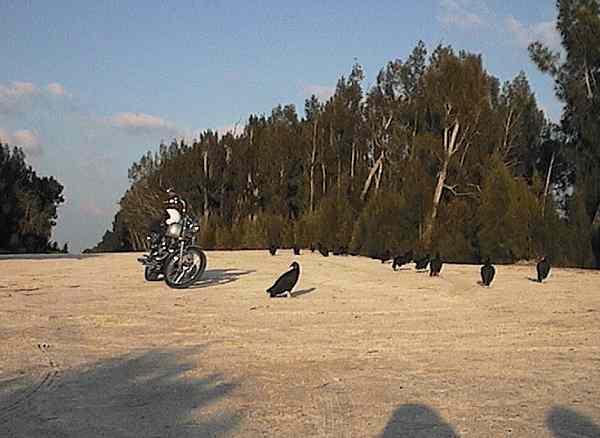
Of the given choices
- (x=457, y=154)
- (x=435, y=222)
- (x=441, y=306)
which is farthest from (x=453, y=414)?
(x=457, y=154)

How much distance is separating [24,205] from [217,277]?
34348mm

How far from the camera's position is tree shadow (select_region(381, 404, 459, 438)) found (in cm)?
462

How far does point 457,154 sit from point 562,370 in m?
30.3

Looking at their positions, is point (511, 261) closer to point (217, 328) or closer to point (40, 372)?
point (217, 328)

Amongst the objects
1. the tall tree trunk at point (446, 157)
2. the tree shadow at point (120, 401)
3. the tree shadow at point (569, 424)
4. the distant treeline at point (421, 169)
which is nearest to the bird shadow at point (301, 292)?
the tree shadow at point (120, 401)

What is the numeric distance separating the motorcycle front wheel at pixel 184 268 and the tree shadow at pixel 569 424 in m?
9.81

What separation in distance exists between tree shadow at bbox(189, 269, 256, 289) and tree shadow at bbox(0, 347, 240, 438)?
26.0ft

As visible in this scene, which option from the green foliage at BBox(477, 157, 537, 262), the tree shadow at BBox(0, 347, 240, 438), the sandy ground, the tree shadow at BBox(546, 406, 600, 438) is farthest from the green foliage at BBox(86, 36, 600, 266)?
the tree shadow at BBox(546, 406, 600, 438)

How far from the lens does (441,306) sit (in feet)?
39.9

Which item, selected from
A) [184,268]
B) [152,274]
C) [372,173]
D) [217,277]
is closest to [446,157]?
[372,173]

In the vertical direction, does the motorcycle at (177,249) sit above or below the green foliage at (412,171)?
below

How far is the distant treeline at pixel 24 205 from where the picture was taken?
4412 centimetres

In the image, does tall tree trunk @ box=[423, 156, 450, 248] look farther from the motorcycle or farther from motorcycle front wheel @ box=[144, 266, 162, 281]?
the motorcycle

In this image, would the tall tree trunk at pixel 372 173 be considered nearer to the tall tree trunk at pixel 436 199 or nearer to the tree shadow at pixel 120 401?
the tall tree trunk at pixel 436 199
